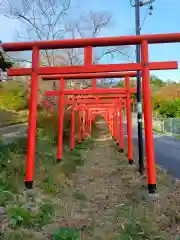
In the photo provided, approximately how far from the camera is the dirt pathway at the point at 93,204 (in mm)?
3916

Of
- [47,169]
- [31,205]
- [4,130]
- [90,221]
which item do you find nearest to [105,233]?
[90,221]

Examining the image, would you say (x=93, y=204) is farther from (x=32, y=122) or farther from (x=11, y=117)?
(x=11, y=117)

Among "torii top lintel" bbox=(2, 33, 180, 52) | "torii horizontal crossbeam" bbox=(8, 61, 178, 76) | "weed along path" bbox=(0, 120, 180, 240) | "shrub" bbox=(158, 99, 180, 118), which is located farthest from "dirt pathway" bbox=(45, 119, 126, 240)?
"shrub" bbox=(158, 99, 180, 118)

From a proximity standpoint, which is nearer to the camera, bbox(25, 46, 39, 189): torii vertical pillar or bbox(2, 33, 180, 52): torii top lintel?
bbox(2, 33, 180, 52): torii top lintel

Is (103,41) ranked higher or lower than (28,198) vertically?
higher

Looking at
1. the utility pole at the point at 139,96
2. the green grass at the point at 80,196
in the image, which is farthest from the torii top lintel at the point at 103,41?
the green grass at the point at 80,196

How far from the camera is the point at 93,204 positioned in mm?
5051

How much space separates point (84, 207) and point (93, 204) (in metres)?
0.22

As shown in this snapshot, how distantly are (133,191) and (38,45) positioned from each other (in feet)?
11.0

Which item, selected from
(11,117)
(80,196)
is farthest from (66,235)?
(11,117)

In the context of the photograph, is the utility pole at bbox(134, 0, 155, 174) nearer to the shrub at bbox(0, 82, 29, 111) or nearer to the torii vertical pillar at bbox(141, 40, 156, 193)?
the torii vertical pillar at bbox(141, 40, 156, 193)

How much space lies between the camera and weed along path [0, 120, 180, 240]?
3.63 metres

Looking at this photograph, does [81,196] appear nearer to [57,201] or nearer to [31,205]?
[57,201]

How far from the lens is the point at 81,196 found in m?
5.43
